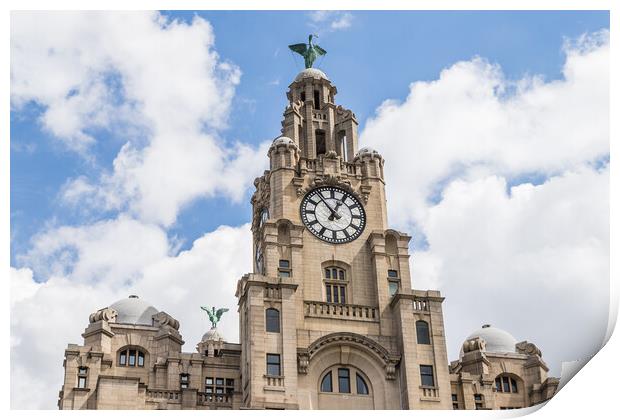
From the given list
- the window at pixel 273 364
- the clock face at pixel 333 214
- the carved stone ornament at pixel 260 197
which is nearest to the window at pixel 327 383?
the window at pixel 273 364

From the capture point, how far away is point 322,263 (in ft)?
207

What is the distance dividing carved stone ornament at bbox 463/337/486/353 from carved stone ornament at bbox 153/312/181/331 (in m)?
18.7

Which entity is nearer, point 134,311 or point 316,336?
point 316,336

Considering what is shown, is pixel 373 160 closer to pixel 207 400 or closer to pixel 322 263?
pixel 322 263

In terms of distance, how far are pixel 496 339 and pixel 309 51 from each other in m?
25.0

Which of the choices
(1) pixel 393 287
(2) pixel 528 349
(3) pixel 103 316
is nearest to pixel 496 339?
(2) pixel 528 349

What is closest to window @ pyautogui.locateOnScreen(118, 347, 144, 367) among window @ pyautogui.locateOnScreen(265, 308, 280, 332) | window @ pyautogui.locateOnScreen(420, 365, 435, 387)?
window @ pyautogui.locateOnScreen(265, 308, 280, 332)

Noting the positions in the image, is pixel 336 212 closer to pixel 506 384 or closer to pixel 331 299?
pixel 331 299

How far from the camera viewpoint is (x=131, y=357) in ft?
207

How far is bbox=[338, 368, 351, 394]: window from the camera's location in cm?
5869

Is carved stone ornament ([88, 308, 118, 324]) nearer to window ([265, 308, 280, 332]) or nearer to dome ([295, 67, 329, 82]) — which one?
window ([265, 308, 280, 332])
